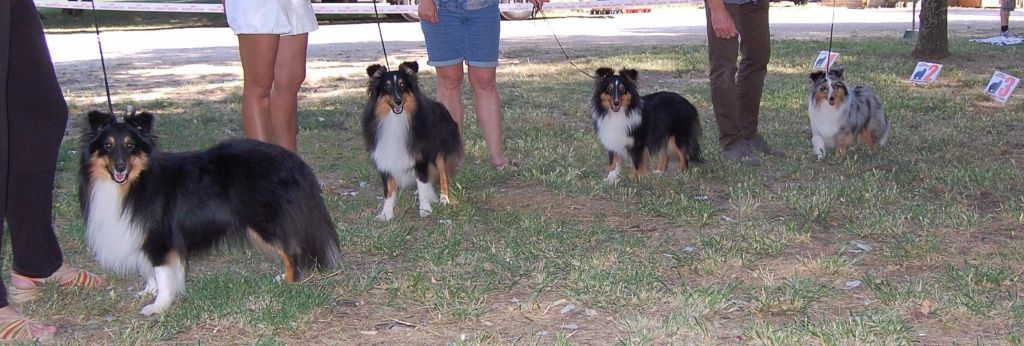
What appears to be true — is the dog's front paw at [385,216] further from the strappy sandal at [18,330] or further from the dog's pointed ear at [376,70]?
the strappy sandal at [18,330]

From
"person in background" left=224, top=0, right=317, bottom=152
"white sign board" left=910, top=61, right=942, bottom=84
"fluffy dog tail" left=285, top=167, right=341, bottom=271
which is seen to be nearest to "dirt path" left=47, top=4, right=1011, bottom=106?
"person in background" left=224, top=0, right=317, bottom=152

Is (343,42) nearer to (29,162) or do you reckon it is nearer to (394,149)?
(394,149)

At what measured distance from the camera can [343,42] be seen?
60.0 ft

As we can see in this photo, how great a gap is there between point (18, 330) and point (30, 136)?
834 millimetres

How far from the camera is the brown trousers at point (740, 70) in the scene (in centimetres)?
728

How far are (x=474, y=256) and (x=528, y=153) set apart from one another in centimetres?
292

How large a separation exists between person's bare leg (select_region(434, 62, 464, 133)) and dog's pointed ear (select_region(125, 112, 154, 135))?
2865mm

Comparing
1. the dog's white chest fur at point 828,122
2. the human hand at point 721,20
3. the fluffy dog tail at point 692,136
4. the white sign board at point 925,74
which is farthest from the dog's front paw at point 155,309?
the white sign board at point 925,74

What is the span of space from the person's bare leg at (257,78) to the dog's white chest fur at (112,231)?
5.88ft

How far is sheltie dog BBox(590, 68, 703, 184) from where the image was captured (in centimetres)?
690

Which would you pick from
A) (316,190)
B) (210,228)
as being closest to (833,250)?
(316,190)

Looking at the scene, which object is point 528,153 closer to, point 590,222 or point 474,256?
point 590,222

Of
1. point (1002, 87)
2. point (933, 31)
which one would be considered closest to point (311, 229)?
point (1002, 87)

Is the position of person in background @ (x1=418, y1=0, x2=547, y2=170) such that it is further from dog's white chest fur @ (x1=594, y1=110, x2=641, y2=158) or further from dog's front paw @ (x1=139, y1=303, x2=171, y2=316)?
dog's front paw @ (x1=139, y1=303, x2=171, y2=316)
